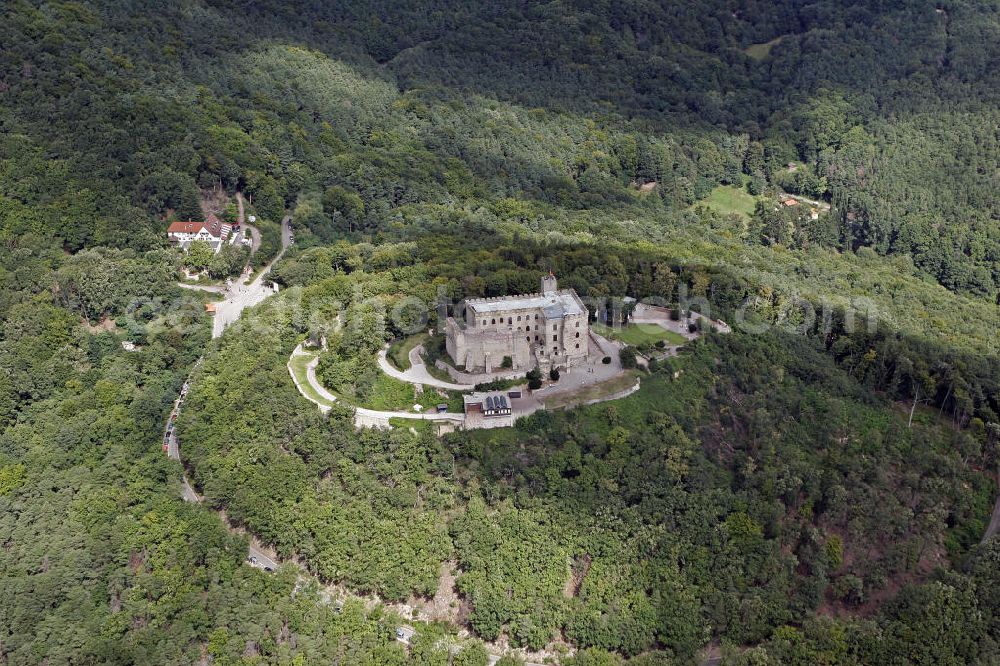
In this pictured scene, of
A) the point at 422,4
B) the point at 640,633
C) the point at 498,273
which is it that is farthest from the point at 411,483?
the point at 422,4

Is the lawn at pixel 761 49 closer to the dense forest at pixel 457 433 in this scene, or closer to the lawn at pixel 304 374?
the dense forest at pixel 457 433

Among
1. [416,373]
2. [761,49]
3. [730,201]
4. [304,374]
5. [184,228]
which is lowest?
[730,201]

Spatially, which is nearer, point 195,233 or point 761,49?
point 195,233

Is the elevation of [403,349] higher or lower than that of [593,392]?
higher

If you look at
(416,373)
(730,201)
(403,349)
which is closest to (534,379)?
(416,373)

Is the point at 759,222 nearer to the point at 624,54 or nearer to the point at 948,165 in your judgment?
the point at 948,165

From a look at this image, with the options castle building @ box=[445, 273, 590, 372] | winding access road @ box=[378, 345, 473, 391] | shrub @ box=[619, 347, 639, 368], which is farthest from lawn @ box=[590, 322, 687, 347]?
winding access road @ box=[378, 345, 473, 391]

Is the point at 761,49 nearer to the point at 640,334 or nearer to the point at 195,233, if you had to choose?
the point at 195,233
